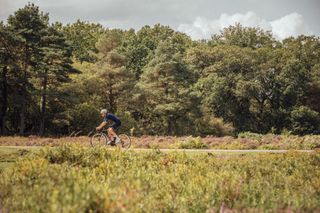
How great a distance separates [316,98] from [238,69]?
12.8 meters

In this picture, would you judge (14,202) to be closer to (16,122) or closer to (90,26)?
(16,122)

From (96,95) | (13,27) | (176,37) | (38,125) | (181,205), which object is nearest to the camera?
(181,205)

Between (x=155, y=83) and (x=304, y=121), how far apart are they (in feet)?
80.0

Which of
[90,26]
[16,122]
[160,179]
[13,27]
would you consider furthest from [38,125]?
[90,26]

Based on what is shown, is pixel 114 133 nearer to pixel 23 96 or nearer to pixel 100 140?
pixel 100 140

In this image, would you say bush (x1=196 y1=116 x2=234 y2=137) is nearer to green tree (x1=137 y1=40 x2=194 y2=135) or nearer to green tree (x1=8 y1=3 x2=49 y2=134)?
green tree (x1=137 y1=40 x2=194 y2=135)

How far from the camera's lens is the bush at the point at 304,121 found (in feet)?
189

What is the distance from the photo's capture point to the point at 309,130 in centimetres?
5812

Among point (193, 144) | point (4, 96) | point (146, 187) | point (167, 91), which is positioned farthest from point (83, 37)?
point (146, 187)

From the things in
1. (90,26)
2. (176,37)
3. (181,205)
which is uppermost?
(90,26)

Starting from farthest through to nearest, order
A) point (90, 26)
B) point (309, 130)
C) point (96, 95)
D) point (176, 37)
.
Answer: point (90, 26) < point (176, 37) < point (309, 130) < point (96, 95)

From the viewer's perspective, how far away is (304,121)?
58.2m

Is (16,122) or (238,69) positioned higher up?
(238,69)

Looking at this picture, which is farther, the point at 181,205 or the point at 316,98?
the point at 316,98
